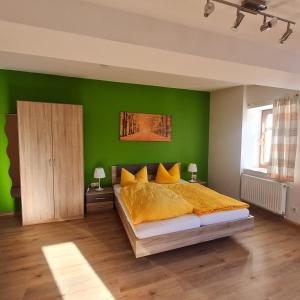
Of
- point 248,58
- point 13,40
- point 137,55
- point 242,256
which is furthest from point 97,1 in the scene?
point 242,256

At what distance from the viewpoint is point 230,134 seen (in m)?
4.54

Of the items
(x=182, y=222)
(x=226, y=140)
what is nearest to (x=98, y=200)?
(x=182, y=222)

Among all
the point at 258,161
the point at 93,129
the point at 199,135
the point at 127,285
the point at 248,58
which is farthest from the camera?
the point at 199,135

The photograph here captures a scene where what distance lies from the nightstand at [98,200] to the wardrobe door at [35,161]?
2.05 feet

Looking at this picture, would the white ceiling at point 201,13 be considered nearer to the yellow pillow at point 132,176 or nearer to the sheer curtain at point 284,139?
the sheer curtain at point 284,139

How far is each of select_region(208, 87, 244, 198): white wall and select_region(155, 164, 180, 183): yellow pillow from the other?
1.09m

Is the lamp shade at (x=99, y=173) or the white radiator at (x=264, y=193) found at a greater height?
the lamp shade at (x=99, y=173)

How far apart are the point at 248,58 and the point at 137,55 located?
3.44ft

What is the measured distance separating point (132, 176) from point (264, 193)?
2.48m

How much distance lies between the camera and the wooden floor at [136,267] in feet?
6.56

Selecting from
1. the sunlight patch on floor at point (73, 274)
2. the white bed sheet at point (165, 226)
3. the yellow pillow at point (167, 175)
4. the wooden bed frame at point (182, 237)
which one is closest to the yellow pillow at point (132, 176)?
the yellow pillow at point (167, 175)

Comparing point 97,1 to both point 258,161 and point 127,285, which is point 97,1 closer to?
point 127,285

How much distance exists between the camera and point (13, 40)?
4.84 feet

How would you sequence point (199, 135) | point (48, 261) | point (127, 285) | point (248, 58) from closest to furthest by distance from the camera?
1. point (248, 58)
2. point (127, 285)
3. point (48, 261)
4. point (199, 135)
